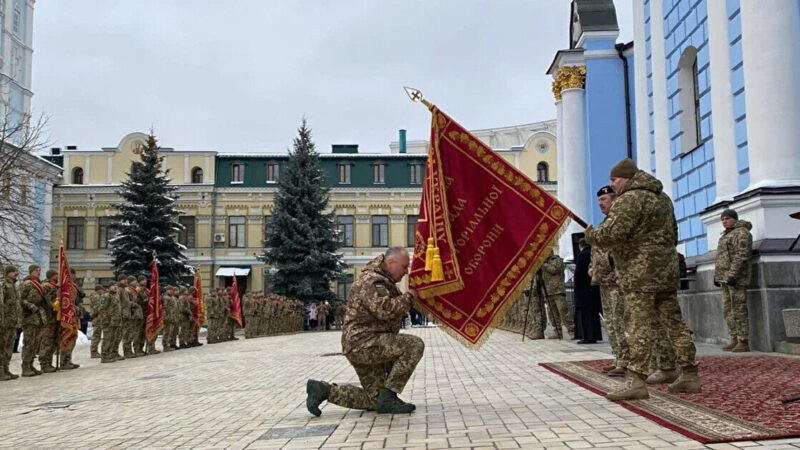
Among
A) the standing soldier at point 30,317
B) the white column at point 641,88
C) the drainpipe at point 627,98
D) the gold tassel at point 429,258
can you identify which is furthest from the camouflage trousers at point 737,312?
the drainpipe at point 627,98

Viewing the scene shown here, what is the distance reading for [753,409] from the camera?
5504mm

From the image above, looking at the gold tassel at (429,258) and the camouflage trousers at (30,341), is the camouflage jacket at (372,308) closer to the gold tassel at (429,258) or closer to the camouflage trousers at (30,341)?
the gold tassel at (429,258)

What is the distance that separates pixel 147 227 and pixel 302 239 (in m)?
7.67

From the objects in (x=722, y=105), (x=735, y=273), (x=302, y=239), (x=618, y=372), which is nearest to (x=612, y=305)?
(x=618, y=372)

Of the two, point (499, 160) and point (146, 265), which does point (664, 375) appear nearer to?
point (499, 160)

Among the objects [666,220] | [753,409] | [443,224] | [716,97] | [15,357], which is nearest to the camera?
[753,409]

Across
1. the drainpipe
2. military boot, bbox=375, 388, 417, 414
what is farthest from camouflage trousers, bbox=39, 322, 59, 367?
the drainpipe

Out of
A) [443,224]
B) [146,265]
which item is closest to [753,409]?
[443,224]

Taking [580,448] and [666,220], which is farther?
[666,220]

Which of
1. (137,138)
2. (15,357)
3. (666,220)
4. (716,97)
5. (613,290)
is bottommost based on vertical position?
(15,357)

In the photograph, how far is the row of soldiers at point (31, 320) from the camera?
13312 millimetres

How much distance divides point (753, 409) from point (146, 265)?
1365 inches

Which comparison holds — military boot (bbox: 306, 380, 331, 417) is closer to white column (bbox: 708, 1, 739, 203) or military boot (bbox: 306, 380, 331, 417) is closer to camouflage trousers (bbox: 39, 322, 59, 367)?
white column (bbox: 708, 1, 739, 203)

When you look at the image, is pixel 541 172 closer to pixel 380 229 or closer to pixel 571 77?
pixel 380 229
